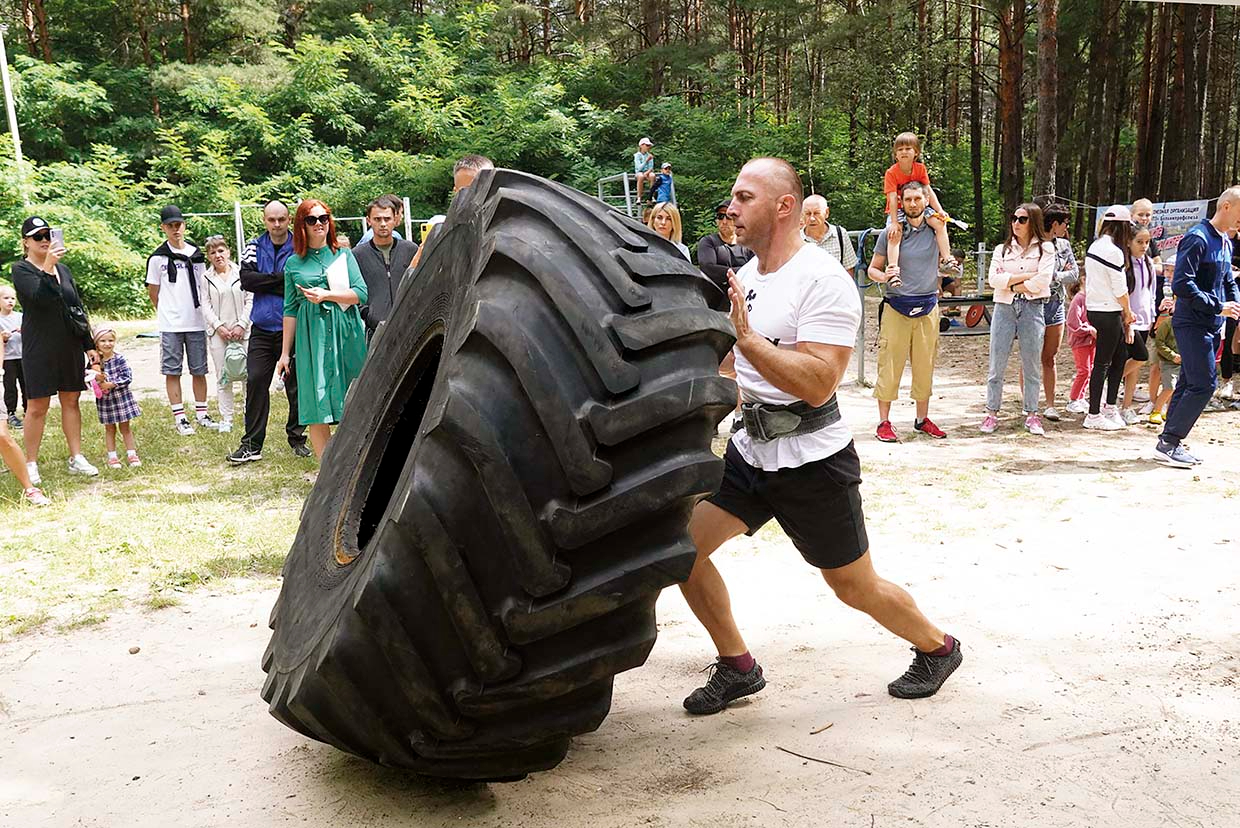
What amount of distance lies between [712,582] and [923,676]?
2.80ft

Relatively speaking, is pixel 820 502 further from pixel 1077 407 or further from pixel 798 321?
pixel 1077 407

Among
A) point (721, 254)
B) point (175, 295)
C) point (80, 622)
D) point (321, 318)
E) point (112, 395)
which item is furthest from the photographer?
point (175, 295)

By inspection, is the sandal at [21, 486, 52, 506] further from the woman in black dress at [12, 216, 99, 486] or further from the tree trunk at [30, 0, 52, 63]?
the tree trunk at [30, 0, 52, 63]

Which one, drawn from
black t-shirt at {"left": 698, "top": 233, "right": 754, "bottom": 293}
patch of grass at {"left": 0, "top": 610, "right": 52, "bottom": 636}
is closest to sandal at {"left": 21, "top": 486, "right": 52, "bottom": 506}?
patch of grass at {"left": 0, "top": 610, "right": 52, "bottom": 636}

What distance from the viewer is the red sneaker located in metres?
8.63

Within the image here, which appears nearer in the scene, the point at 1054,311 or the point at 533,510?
the point at 533,510

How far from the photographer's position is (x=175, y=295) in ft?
31.1

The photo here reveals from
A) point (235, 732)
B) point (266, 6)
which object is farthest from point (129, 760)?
point (266, 6)

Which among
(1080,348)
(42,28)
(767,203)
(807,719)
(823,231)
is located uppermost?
(42,28)

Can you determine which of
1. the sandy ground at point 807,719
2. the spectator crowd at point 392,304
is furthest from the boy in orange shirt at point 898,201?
the sandy ground at point 807,719

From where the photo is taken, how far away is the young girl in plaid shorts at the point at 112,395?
26.2 feet

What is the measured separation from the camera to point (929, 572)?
5.14 meters

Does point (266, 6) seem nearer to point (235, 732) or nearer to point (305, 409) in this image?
point (305, 409)

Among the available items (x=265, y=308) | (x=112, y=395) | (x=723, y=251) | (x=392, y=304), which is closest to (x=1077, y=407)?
(x=723, y=251)
